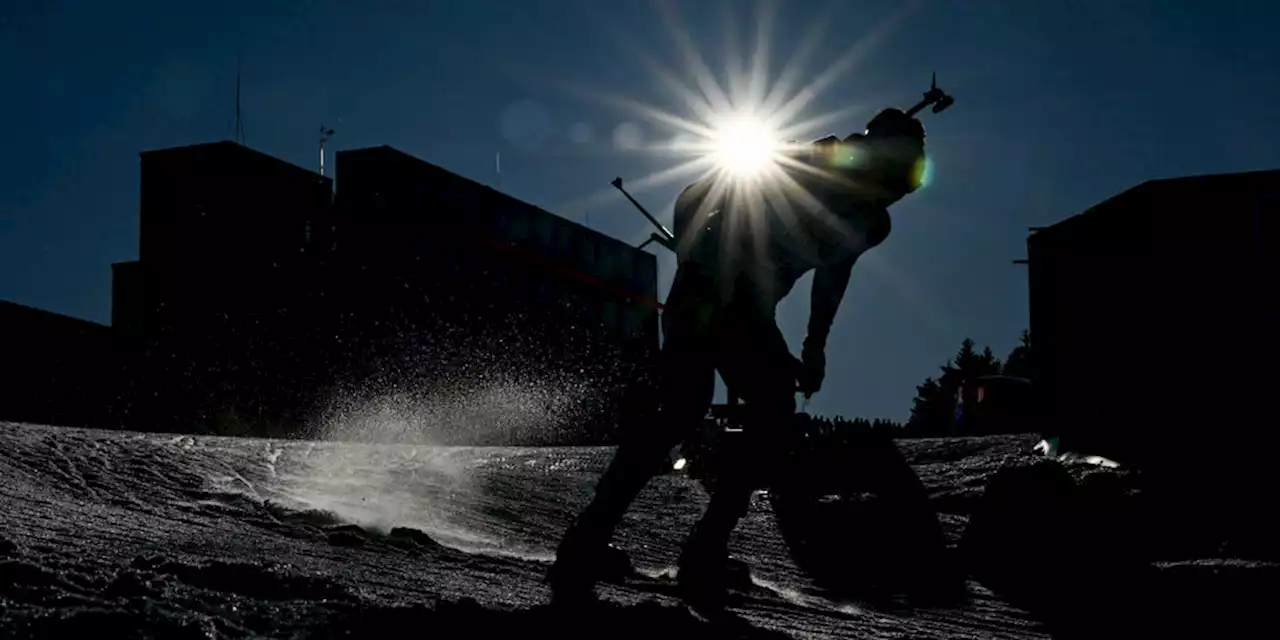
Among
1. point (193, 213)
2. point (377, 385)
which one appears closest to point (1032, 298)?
point (377, 385)

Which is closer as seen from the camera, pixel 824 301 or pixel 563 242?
pixel 824 301

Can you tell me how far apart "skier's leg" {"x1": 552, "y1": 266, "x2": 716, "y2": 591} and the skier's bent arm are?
1.41ft

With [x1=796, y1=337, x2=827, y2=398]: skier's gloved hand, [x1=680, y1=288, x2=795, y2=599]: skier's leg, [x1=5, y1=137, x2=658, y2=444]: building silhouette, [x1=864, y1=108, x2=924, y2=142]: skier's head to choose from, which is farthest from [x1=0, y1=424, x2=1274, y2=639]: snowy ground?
[x1=5, y1=137, x2=658, y2=444]: building silhouette

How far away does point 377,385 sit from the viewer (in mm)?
36812

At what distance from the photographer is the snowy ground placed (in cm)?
315

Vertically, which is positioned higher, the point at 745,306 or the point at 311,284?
the point at 311,284

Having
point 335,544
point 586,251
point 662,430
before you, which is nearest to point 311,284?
point 586,251

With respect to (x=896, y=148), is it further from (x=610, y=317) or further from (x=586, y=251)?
(x=610, y=317)

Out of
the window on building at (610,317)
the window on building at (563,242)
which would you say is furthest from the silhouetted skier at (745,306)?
the window on building at (610,317)

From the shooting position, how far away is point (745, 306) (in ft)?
15.7

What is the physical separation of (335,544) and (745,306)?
4.92ft

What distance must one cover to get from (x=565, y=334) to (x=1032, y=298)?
1301 centimetres

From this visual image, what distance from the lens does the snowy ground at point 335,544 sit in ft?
10.3

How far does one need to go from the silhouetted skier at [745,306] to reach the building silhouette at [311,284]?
23053mm
